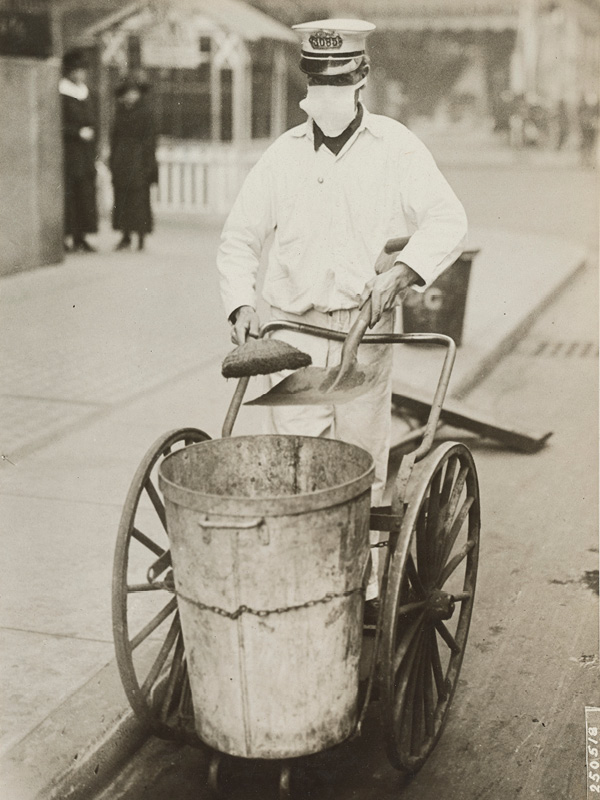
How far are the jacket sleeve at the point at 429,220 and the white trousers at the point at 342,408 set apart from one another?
15.4 inches

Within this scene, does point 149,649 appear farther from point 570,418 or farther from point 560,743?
point 570,418

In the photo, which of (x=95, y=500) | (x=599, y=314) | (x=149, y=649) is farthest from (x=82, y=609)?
(x=599, y=314)

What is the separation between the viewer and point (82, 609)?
4.27m

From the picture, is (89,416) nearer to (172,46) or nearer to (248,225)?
(248,225)

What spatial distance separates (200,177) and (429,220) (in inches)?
528

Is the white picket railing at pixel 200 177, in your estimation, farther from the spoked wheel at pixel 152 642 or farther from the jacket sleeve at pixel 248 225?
the spoked wheel at pixel 152 642

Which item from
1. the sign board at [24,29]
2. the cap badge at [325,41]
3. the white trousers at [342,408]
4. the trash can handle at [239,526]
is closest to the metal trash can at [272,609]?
the trash can handle at [239,526]

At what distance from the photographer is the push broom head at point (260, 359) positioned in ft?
11.0

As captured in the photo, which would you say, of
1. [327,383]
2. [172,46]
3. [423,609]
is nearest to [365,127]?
[327,383]

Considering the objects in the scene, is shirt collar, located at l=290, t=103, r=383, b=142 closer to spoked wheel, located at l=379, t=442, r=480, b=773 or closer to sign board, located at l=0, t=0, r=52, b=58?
spoked wheel, located at l=379, t=442, r=480, b=773

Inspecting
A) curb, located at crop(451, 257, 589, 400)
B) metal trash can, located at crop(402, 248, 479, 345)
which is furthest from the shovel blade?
metal trash can, located at crop(402, 248, 479, 345)

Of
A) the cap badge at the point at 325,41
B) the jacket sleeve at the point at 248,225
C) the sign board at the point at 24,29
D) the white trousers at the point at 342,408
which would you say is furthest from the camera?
the sign board at the point at 24,29

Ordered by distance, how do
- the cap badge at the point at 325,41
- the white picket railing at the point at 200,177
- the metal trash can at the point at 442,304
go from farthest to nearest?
the white picket railing at the point at 200,177 → the metal trash can at the point at 442,304 → the cap badge at the point at 325,41

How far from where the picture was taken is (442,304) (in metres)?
8.57
